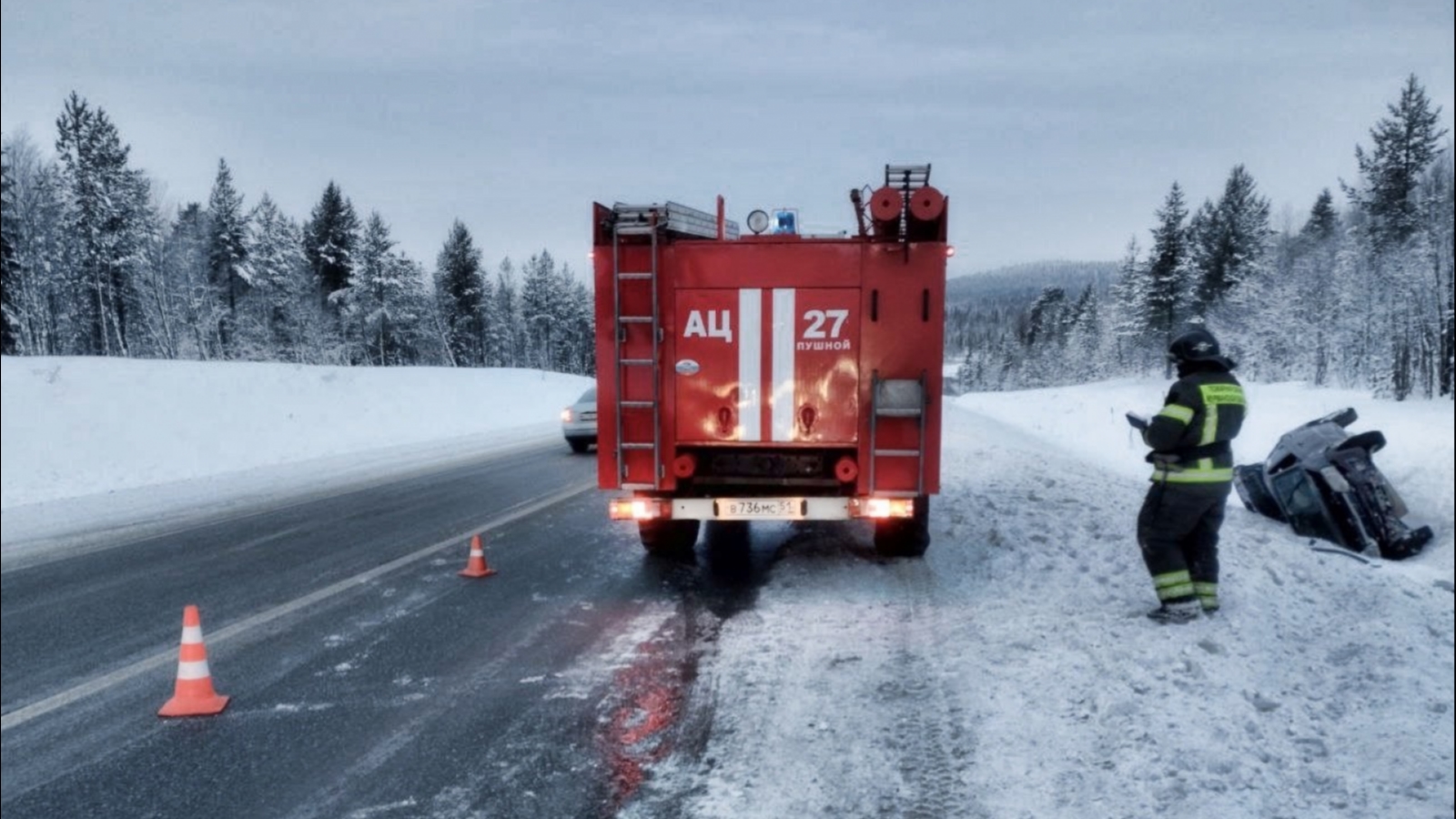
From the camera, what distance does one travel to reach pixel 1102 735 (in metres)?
3.82

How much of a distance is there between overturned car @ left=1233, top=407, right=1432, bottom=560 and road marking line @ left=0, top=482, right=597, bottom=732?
29.1 feet

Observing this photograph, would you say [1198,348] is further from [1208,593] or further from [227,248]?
[227,248]

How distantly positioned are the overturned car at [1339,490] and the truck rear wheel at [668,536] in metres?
6.60

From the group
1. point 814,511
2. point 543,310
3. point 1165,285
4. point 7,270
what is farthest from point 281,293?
point 814,511

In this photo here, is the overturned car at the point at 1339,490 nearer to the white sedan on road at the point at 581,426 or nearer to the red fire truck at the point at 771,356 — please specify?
the red fire truck at the point at 771,356

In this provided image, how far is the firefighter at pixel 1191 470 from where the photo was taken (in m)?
5.11

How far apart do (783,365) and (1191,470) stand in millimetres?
2924

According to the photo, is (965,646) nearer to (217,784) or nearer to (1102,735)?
(1102,735)

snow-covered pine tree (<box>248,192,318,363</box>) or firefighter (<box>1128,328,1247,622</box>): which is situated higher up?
snow-covered pine tree (<box>248,192,318,363</box>)

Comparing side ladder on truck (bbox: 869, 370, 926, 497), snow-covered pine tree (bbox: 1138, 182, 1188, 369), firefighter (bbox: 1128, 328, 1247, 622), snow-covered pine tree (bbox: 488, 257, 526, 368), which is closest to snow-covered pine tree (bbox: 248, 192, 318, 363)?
snow-covered pine tree (bbox: 488, 257, 526, 368)

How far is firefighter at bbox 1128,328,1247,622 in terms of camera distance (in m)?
5.11

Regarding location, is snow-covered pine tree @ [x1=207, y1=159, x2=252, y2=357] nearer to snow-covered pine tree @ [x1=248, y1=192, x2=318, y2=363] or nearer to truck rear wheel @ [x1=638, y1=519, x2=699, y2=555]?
snow-covered pine tree @ [x1=248, y1=192, x2=318, y2=363]

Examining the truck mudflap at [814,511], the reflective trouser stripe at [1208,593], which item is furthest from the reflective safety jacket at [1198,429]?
the truck mudflap at [814,511]

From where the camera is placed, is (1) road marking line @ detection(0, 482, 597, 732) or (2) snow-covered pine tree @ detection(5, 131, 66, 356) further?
(2) snow-covered pine tree @ detection(5, 131, 66, 356)
